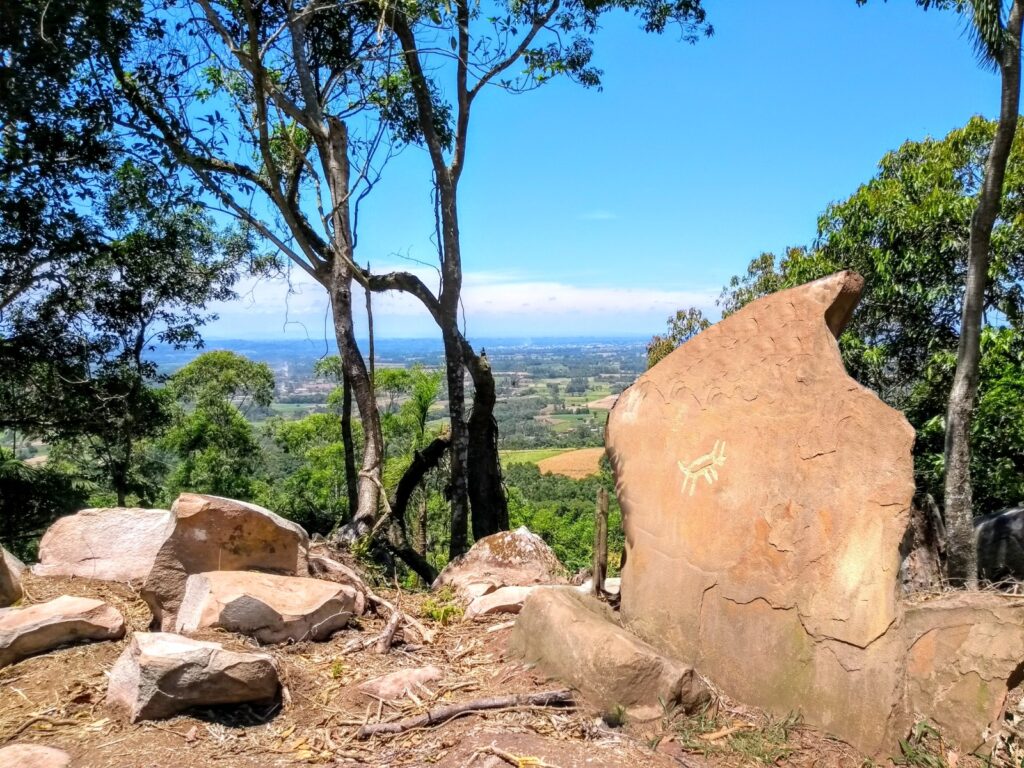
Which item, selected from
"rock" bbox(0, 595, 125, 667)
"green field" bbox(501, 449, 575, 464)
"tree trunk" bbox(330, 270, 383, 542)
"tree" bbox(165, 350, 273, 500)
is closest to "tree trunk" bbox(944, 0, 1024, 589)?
"tree trunk" bbox(330, 270, 383, 542)

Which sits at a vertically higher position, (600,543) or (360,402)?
(360,402)

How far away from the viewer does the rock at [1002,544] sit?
8391 millimetres

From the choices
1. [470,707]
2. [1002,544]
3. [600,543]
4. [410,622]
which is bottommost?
[1002,544]

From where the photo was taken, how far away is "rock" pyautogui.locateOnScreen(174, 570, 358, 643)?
4.48 metres

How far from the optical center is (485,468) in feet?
31.3

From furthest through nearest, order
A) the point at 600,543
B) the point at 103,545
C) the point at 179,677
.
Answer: the point at 103,545, the point at 600,543, the point at 179,677

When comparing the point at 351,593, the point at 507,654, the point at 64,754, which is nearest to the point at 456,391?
the point at 351,593

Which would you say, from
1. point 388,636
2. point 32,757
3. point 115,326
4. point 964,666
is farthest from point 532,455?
point 32,757

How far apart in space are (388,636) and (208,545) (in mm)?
1324

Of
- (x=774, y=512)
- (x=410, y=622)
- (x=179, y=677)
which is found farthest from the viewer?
(x=410, y=622)

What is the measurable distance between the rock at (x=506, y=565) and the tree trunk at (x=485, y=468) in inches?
97.3

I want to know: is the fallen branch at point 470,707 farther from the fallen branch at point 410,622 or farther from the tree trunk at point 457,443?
the tree trunk at point 457,443

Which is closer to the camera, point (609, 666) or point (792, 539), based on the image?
point (609, 666)

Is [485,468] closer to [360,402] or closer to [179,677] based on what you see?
[360,402]
